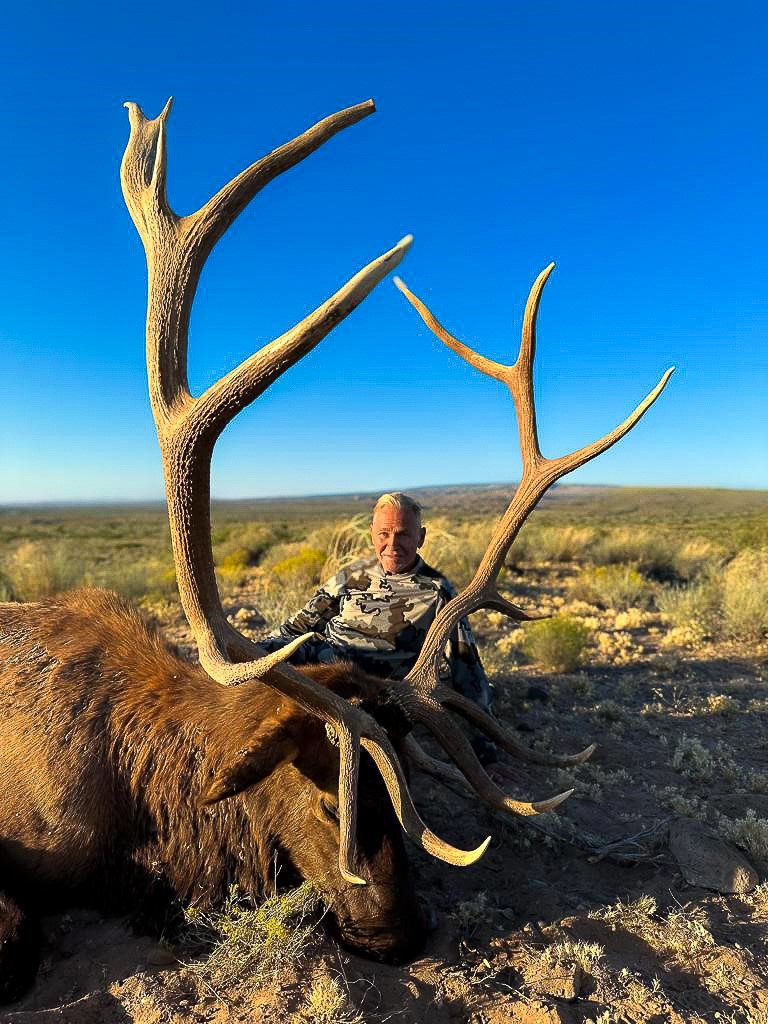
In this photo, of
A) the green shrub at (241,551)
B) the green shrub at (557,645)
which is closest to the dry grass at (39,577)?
the green shrub at (241,551)

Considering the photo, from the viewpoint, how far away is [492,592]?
3377 mm

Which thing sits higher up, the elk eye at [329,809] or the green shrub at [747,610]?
the elk eye at [329,809]

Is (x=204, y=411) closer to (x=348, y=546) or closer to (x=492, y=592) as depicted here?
(x=492, y=592)

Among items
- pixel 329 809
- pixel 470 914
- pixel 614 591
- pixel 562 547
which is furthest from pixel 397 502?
pixel 562 547

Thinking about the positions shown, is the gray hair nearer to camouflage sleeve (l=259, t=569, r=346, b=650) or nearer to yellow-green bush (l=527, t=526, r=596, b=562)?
camouflage sleeve (l=259, t=569, r=346, b=650)

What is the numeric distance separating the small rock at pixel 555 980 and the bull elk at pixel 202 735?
1.54ft

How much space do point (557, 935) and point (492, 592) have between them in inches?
59.4

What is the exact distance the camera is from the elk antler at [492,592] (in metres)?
2.73

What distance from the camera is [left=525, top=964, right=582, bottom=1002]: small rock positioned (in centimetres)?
243

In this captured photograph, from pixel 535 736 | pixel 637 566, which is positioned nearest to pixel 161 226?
pixel 535 736

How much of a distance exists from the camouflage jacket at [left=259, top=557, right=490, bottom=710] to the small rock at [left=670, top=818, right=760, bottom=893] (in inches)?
55.1

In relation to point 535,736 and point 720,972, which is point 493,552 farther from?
point 535,736

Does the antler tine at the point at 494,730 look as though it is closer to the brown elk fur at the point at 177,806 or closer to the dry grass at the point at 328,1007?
the brown elk fur at the point at 177,806

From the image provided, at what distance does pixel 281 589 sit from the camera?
10742 millimetres
